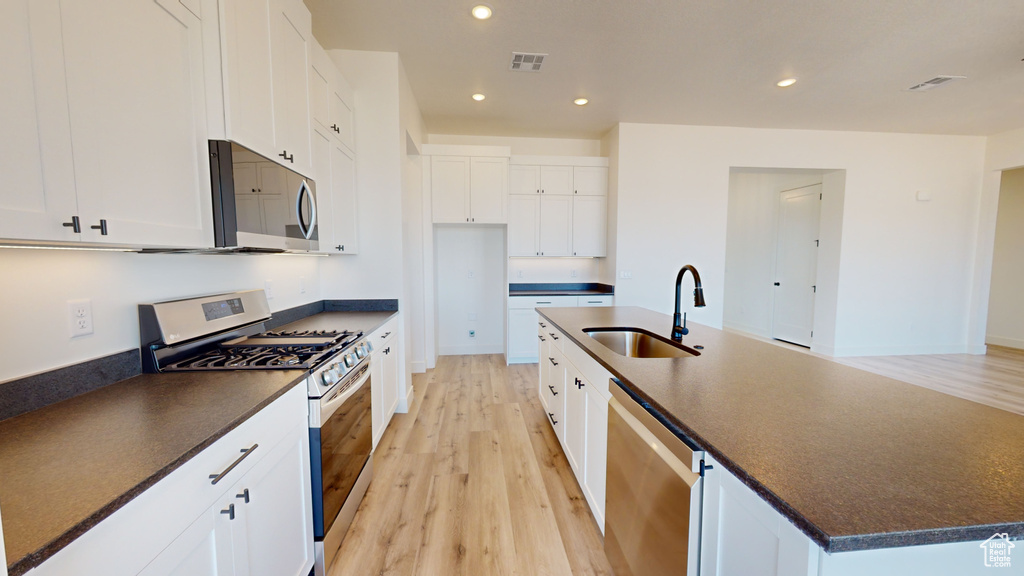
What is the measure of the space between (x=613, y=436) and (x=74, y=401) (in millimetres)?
1779

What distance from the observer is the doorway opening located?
4887 millimetres

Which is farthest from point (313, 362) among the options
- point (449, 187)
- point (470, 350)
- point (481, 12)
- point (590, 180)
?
point (590, 180)

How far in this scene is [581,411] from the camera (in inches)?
74.9

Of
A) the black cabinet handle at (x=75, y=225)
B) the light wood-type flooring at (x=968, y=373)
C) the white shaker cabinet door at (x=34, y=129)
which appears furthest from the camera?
the light wood-type flooring at (x=968, y=373)

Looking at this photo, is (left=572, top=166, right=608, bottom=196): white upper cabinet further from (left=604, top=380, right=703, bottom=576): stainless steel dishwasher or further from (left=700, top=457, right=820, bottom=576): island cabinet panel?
(left=700, top=457, right=820, bottom=576): island cabinet panel

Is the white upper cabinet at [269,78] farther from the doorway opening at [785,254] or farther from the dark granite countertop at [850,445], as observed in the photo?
the doorway opening at [785,254]

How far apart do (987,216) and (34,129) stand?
Answer: 849 centimetres

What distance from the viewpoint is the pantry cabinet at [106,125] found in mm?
791

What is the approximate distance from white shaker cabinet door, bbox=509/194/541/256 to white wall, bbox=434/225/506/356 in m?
0.26

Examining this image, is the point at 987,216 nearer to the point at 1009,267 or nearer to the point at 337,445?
the point at 1009,267

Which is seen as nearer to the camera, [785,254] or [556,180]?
[556,180]

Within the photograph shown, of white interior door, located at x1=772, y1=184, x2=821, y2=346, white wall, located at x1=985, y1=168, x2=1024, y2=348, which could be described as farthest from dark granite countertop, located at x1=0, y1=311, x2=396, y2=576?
white wall, located at x1=985, y1=168, x2=1024, y2=348

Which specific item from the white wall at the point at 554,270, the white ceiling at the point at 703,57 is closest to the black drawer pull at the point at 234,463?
the white ceiling at the point at 703,57

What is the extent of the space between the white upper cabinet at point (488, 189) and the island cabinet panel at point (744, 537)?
12.3 ft
